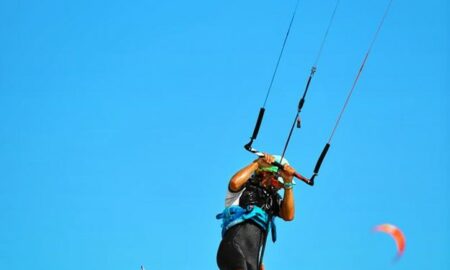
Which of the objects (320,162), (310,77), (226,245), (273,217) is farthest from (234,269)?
(310,77)

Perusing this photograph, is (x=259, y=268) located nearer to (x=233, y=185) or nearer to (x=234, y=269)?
(x=234, y=269)

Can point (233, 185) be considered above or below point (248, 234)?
above

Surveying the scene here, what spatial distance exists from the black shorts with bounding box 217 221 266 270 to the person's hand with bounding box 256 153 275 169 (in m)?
0.69

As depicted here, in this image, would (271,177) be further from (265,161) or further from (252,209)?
(252,209)

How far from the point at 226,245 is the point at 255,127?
1.42m

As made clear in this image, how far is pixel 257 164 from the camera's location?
764 cm

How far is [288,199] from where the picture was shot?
7.62 m

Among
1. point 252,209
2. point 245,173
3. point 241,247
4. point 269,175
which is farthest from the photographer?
point 269,175

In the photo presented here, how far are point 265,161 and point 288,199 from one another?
1.76ft

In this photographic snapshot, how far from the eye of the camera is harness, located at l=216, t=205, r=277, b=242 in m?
7.59

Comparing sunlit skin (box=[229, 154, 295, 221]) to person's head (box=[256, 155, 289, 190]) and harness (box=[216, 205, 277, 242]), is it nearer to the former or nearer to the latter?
person's head (box=[256, 155, 289, 190])

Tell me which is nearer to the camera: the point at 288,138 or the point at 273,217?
the point at 288,138

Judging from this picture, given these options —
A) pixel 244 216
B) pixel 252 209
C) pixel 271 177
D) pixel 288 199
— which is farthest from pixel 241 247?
pixel 271 177

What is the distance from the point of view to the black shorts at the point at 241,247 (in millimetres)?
7336
